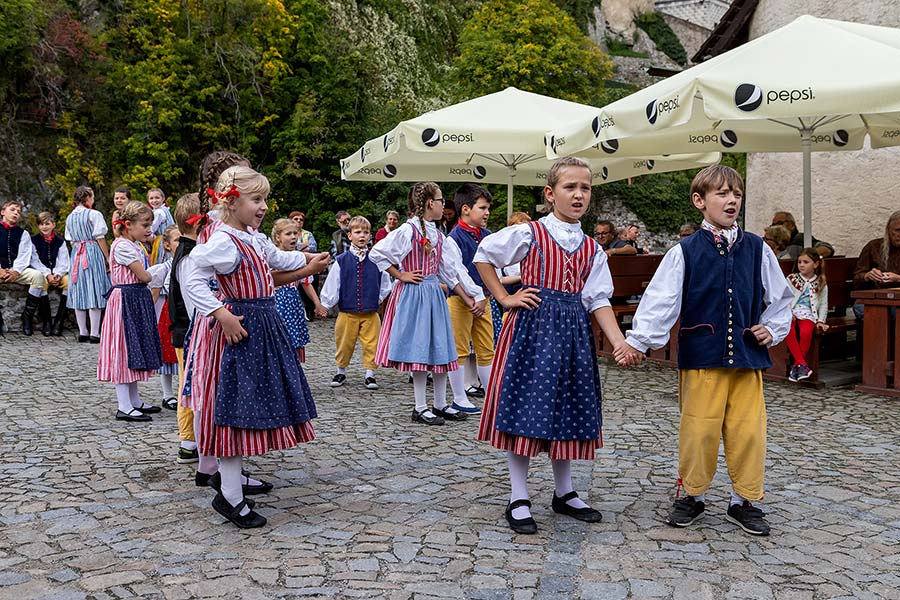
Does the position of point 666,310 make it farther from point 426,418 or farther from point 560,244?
point 426,418

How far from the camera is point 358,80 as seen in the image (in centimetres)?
1997

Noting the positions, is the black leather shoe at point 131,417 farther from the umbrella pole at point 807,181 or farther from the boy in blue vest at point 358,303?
the umbrella pole at point 807,181

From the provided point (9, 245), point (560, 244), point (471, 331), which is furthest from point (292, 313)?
point (9, 245)

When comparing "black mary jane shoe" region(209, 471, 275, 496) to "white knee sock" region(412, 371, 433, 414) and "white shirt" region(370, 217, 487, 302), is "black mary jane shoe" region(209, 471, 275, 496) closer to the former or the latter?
"white knee sock" region(412, 371, 433, 414)

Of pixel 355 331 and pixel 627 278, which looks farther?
pixel 627 278

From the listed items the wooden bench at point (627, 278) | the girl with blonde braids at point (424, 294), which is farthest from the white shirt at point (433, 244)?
the wooden bench at point (627, 278)

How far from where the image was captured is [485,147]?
868cm

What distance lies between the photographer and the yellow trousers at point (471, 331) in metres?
7.33

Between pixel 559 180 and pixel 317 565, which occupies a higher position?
pixel 559 180

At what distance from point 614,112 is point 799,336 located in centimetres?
274

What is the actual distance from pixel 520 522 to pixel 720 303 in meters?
1.37

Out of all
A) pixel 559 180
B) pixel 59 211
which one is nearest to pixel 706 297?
pixel 559 180

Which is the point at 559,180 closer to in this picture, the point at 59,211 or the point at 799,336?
the point at 799,336

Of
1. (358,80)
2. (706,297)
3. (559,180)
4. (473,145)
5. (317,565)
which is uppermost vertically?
(358,80)
